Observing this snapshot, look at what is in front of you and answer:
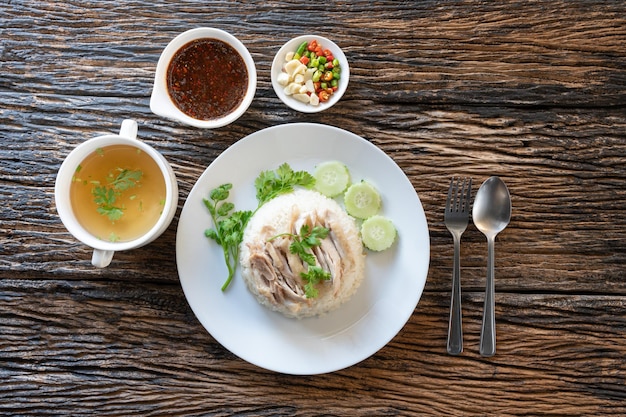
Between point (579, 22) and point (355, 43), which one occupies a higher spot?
point (579, 22)

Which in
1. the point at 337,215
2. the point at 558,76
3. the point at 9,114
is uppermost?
the point at 558,76

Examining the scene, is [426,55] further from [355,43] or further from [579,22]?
[579,22]

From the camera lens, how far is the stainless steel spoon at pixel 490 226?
2.54 metres

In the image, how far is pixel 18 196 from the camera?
8.69 feet

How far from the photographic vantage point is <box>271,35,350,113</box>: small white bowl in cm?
254

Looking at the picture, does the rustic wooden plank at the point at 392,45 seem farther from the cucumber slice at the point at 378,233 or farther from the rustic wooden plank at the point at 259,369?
the rustic wooden plank at the point at 259,369

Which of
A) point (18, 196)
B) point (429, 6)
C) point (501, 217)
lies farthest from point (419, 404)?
point (18, 196)

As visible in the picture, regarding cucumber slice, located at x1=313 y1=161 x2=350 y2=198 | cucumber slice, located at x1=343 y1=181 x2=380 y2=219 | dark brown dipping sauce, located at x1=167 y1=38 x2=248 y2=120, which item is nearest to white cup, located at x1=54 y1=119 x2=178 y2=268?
dark brown dipping sauce, located at x1=167 y1=38 x2=248 y2=120

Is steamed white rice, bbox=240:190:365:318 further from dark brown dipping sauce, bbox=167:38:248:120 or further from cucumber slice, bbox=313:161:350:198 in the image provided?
dark brown dipping sauce, bbox=167:38:248:120

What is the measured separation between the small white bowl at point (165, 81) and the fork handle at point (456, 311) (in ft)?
3.77

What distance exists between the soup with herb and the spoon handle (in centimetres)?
148

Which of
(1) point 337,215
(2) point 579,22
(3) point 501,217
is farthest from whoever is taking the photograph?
(2) point 579,22

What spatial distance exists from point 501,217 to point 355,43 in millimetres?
1085

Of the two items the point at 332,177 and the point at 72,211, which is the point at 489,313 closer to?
the point at 332,177
